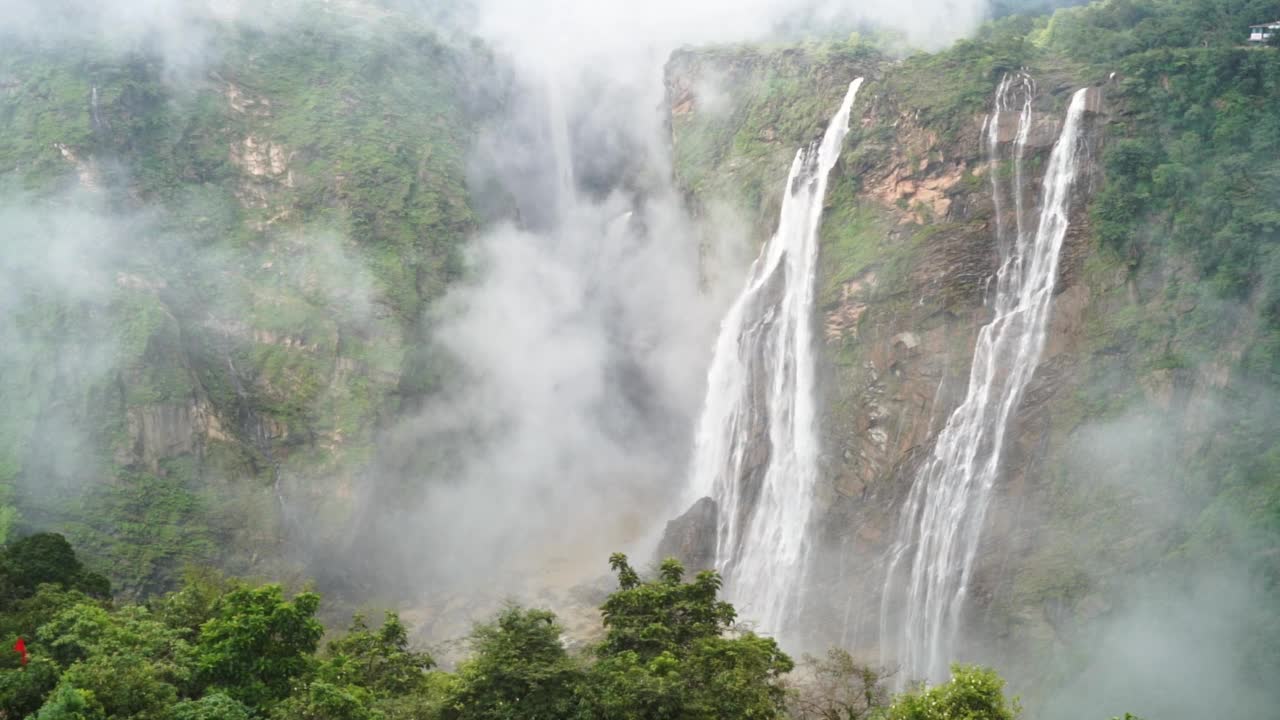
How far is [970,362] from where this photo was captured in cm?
3656

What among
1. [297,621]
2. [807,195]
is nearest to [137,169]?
[807,195]

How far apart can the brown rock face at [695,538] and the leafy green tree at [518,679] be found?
1975 cm

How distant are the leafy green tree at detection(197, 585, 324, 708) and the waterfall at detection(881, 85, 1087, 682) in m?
20.7

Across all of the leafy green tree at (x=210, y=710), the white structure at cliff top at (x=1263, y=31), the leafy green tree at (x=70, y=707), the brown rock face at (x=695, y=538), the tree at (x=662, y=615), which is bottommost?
the leafy green tree at (x=70, y=707)

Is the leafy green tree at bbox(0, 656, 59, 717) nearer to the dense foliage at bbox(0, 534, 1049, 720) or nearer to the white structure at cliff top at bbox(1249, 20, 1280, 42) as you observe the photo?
the dense foliage at bbox(0, 534, 1049, 720)

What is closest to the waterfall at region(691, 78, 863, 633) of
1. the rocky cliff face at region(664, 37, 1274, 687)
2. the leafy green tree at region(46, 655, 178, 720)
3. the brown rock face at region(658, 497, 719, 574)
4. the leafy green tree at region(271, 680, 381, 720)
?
the brown rock face at region(658, 497, 719, 574)

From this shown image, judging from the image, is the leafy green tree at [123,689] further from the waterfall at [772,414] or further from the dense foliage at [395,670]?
the waterfall at [772,414]

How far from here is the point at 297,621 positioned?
22.9 metres

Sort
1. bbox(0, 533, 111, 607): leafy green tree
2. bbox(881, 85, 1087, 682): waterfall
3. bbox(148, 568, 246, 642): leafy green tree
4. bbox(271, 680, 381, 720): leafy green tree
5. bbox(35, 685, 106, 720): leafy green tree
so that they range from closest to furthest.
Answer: bbox(35, 685, 106, 720): leafy green tree < bbox(271, 680, 381, 720): leafy green tree < bbox(148, 568, 246, 642): leafy green tree < bbox(0, 533, 111, 607): leafy green tree < bbox(881, 85, 1087, 682): waterfall

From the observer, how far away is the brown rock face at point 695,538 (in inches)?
1634

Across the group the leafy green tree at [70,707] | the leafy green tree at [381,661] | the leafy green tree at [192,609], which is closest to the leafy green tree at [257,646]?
the leafy green tree at [381,661]

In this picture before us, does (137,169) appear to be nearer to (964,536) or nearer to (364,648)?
(364,648)

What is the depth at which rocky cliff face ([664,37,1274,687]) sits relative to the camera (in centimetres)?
3244

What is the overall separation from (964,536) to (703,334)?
19.7 metres
